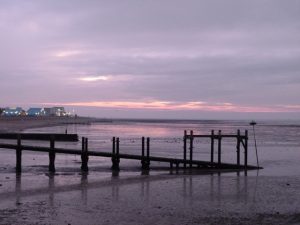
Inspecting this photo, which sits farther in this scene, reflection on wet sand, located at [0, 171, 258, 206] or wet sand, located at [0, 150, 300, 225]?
reflection on wet sand, located at [0, 171, 258, 206]

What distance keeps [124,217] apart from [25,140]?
147 ft

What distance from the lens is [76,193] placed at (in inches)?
674

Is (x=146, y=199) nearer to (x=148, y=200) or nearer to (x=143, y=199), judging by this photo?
(x=143, y=199)

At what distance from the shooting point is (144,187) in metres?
19.1

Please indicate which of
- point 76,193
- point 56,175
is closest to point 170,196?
point 76,193

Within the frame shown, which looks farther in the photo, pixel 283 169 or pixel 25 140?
pixel 25 140

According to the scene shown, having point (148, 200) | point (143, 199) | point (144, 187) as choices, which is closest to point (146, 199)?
point (143, 199)

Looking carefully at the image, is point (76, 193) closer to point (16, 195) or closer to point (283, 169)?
point (16, 195)

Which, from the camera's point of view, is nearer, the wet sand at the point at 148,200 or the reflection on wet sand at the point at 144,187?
the wet sand at the point at 148,200

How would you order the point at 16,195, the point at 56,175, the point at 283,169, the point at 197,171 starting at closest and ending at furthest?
the point at 16,195
the point at 56,175
the point at 197,171
the point at 283,169

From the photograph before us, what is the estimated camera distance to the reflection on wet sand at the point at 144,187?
16.8 metres

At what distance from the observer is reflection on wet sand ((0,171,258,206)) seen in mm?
16750

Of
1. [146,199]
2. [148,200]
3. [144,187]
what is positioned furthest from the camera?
[144,187]

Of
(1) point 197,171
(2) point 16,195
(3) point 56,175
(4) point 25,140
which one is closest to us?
(2) point 16,195
